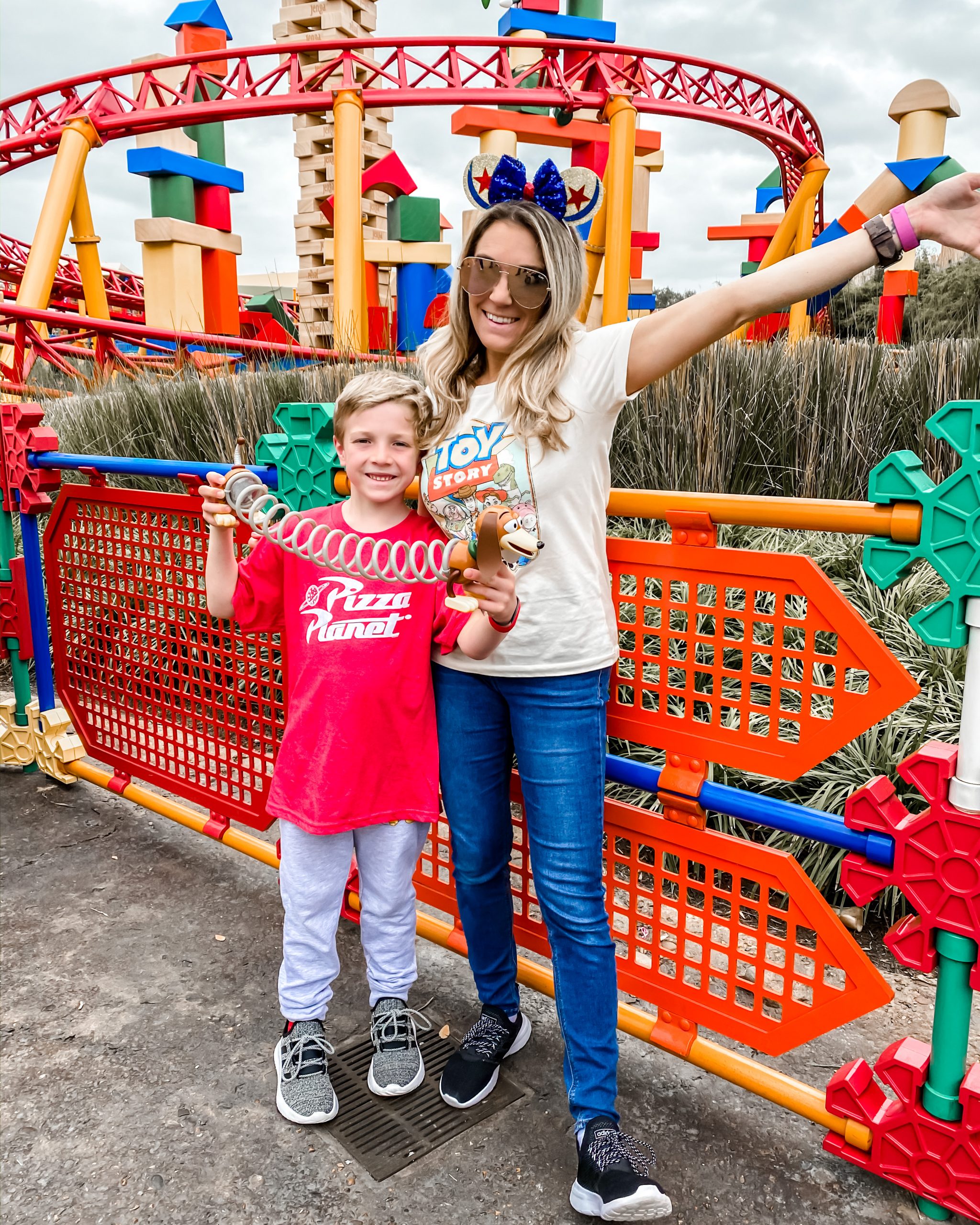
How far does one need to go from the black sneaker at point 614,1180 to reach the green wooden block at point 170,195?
13.6 m

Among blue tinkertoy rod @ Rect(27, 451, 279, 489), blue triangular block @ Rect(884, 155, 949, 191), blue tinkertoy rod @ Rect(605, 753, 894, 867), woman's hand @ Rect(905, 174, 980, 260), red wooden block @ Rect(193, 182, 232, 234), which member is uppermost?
red wooden block @ Rect(193, 182, 232, 234)

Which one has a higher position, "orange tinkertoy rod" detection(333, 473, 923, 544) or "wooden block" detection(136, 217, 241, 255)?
"wooden block" detection(136, 217, 241, 255)

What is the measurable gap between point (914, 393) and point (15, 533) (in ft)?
16.1

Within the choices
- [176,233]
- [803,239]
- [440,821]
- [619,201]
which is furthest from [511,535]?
[803,239]

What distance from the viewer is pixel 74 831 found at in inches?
150

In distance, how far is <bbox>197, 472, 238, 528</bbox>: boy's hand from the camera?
1.96 m

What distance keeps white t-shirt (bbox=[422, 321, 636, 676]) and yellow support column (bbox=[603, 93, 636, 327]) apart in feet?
31.1

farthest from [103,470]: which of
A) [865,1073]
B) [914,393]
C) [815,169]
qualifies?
[815,169]

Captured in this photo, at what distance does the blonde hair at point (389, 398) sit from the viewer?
6.99 feet

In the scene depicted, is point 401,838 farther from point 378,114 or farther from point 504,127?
point 378,114

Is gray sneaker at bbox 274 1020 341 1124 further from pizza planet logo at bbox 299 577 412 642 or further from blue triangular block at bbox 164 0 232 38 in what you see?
blue triangular block at bbox 164 0 232 38

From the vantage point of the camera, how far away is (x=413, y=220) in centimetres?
1279

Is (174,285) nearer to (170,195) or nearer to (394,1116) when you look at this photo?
(170,195)

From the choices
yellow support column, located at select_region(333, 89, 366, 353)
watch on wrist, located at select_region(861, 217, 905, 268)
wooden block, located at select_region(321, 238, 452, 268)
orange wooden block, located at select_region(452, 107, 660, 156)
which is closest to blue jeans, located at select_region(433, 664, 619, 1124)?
watch on wrist, located at select_region(861, 217, 905, 268)
